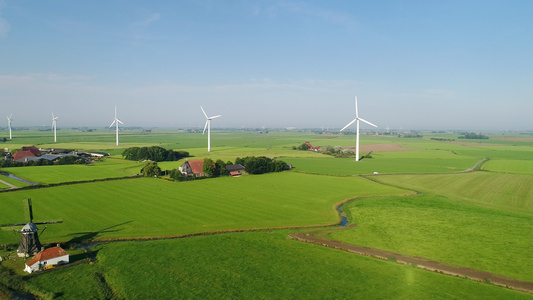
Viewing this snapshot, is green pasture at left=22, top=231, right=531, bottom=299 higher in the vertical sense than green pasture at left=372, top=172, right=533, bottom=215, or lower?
lower

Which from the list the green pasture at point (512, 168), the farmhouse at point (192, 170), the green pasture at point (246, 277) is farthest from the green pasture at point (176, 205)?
the green pasture at point (512, 168)

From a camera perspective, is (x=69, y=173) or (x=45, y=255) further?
(x=69, y=173)

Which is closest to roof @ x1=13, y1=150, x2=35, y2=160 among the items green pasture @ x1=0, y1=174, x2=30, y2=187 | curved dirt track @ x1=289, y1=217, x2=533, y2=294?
green pasture @ x1=0, y1=174, x2=30, y2=187

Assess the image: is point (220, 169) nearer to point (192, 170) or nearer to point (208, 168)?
point (208, 168)

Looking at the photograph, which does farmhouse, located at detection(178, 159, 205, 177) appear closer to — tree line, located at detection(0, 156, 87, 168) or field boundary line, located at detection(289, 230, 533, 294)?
tree line, located at detection(0, 156, 87, 168)

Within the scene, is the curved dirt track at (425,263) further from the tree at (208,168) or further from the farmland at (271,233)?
the tree at (208,168)

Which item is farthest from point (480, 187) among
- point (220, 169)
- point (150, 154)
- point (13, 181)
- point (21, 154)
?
point (21, 154)
